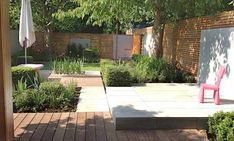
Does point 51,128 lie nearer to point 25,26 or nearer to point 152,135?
point 152,135

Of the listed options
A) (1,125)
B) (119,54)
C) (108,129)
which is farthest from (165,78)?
(119,54)

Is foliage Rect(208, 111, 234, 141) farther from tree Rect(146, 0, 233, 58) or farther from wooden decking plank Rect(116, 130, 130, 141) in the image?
tree Rect(146, 0, 233, 58)

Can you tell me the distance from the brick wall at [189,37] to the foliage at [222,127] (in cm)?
353

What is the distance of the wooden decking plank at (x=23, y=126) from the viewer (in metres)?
4.55

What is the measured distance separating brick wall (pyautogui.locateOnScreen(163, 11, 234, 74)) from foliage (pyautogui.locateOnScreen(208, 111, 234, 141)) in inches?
139

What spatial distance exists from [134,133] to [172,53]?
24.8 feet

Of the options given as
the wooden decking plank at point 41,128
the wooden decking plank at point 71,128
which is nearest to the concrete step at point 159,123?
the wooden decking plank at point 71,128

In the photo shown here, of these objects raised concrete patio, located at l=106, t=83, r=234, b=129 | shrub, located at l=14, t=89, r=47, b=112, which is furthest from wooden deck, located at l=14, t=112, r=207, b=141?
shrub, located at l=14, t=89, r=47, b=112

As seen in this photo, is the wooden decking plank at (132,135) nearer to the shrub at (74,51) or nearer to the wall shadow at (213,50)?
the wall shadow at (213,50)

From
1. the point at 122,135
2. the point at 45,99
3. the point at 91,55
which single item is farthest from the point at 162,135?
the point at 91,55

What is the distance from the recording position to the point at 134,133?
4762 mm

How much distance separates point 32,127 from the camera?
4.94 m

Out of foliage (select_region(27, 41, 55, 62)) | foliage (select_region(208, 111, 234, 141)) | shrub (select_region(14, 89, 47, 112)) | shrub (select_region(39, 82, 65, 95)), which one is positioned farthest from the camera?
foliage (select_region(27, 41, 55, 62))

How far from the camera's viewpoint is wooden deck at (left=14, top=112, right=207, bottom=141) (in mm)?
4480
